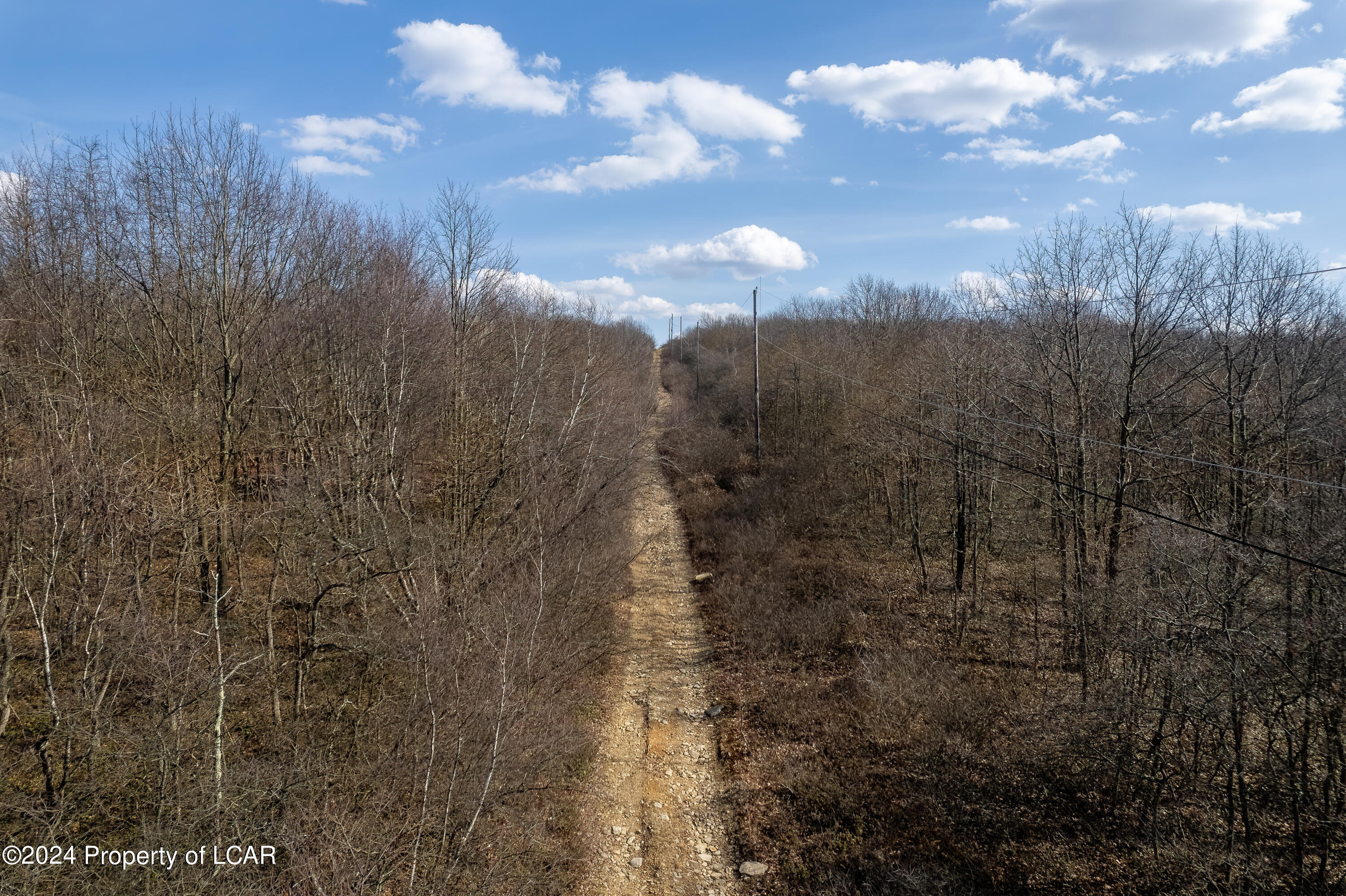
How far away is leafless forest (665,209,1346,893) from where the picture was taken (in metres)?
6.70

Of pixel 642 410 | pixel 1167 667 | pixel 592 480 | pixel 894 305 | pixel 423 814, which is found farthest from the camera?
pixel 894 305

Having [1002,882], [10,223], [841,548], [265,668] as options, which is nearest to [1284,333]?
[841,548]

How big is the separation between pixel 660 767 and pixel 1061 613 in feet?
30.6

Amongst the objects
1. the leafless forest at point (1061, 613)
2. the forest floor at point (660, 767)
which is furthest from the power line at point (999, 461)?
the forest floor at point (660, 767)

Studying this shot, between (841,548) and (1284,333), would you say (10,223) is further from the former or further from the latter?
(1284,333)

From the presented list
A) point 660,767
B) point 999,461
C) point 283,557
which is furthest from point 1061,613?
point 283,557

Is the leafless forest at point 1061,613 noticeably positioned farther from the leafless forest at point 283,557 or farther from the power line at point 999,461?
the leafless forest at point 283,557

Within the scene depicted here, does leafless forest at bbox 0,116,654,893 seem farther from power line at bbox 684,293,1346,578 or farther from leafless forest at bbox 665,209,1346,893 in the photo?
power line at bbox 684,293,1346,578

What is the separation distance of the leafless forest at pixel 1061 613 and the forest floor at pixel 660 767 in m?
0.56

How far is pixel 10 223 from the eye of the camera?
13.6m

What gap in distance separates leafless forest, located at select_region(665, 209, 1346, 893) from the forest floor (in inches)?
21.9

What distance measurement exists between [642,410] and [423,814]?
19941 mm

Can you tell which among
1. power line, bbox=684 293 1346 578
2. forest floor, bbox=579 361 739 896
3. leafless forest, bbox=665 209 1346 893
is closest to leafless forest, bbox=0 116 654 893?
forest floor, bbox=579 361 739 896

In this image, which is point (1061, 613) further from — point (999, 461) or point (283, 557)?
point (283, 557)
